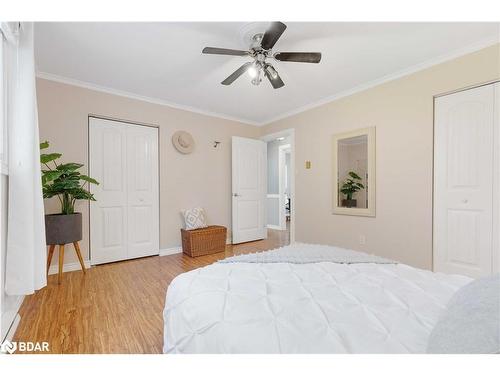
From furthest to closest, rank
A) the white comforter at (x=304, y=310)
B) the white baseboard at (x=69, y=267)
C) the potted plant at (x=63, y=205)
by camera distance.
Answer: the white baseboard at (x=69, y=267), the potted plant at (x=63, y=205), the white comforter at (x=304, y=310)

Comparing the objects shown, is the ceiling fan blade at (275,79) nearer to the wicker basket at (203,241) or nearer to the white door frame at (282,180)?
the wicker basket at (203,241)

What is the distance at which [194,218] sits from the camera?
12.2 feet

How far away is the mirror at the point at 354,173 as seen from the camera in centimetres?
302

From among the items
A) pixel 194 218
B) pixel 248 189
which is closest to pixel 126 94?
pixel 194 218

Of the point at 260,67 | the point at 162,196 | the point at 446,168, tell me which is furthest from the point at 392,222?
the point at 162,196

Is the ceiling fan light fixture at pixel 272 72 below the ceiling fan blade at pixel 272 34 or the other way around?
below

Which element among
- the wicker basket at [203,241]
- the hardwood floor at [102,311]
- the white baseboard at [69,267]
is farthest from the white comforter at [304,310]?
the white baseboard at [69,267]

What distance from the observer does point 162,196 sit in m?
3.57

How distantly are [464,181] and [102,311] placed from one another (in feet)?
11.6

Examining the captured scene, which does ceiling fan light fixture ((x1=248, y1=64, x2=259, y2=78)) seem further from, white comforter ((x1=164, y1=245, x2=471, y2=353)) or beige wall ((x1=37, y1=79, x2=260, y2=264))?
beige wall ((x1=37, y1=79, x2=260, y2=264))

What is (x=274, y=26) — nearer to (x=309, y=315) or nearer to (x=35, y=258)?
(x=309, y=315)

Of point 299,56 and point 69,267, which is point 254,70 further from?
point 69,267

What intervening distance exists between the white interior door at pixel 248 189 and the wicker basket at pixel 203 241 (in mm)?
516
